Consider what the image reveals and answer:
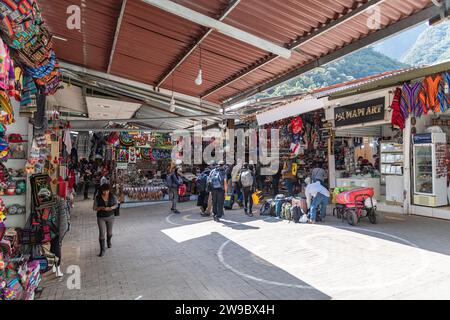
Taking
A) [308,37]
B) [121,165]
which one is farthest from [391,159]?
[121,165]

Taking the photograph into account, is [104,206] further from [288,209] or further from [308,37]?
[308,37]

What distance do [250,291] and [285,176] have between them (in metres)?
8.77

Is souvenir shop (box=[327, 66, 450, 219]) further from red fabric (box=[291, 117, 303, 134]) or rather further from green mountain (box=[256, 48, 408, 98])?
green mountain (box=[256, 48, 408, 98])

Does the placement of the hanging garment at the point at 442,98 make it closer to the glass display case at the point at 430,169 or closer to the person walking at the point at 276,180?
the glass display case at the point at 430,169

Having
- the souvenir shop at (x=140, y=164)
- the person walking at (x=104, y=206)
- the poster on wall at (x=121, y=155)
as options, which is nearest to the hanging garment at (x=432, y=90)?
the person walking at (x=104, y=206)

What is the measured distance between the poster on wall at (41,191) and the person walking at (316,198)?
607 centimetres

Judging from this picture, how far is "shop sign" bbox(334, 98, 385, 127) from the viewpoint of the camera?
32.1 ft

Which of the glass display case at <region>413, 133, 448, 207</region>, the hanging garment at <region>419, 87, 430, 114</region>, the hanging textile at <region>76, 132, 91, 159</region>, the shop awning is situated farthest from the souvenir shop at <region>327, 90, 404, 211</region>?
the hanging textile at <region>76, 132, 91, 159</region>

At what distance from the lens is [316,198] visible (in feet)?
26.9

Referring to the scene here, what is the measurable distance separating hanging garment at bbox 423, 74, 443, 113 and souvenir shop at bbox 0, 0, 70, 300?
9.05 metres

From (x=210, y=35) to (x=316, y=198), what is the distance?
16.2 ft

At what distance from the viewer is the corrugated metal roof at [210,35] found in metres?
4.94

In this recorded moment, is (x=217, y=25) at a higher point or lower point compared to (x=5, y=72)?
higher

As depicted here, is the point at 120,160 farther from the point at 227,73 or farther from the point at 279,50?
the point at 279,50
